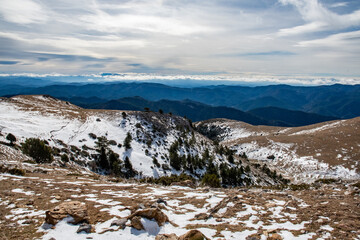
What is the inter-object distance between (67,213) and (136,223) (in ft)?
10.6

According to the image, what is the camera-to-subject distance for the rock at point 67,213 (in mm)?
7964

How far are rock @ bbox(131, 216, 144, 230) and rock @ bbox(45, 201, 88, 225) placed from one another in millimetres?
2245

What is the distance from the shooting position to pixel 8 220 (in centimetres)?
829

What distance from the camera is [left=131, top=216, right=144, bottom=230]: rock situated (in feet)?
25.7

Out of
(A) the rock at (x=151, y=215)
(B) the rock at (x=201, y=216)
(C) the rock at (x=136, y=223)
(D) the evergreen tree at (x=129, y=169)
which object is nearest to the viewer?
(C) the rock at (x=136, y=223)

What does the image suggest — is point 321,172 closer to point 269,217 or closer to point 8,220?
point 269,217

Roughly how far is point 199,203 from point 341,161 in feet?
307

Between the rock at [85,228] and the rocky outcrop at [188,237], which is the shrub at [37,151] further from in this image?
the rocky outcrop at [188,237]

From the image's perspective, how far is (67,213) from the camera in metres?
8.34

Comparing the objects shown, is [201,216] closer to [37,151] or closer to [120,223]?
[120,223]

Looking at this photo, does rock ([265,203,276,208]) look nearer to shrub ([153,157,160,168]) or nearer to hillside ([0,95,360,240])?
hillside ([0,95,360,240])

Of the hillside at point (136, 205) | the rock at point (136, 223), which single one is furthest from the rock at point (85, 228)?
the rock at point (136, 223)

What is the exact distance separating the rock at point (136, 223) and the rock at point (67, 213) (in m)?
2.24

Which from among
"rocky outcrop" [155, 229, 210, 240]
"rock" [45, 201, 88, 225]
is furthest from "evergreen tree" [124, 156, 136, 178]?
"rocky outcrop" [155, 229, 210, 240]
